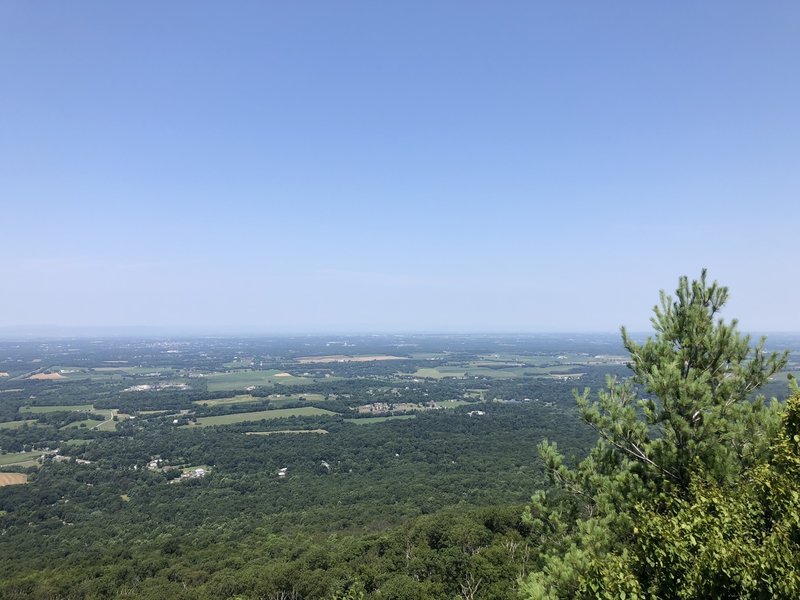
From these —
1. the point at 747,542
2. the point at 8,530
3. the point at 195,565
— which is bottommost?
the point at 8,530

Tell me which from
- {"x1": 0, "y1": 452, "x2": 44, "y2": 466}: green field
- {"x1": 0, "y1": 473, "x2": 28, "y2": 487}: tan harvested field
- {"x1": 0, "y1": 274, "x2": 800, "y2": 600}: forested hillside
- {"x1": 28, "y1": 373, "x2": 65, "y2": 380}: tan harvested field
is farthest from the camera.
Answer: {"x1": 28, "y1": 373, "x2": 65, "y2": 380}: tan harvested field

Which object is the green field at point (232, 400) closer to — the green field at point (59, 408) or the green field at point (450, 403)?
the green field at point (59, 408)

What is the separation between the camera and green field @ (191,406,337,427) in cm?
9600

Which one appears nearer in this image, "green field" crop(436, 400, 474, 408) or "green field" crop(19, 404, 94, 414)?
"green field" crop(19, 404, 94, 414)

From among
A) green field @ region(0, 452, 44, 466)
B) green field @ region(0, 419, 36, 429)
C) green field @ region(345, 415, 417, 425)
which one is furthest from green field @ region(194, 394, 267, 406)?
green field @ region(0, 452, 44, 466)

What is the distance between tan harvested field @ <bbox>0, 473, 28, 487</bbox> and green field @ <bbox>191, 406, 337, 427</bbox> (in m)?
32.8

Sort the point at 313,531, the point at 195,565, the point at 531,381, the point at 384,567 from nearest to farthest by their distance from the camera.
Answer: the point at 384,567 → the point at 195,565 → the point at 313,531 → the point at 531,381

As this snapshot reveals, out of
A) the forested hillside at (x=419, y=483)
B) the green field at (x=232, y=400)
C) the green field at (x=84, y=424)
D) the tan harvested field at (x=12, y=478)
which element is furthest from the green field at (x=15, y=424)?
the green field at (x=232, y=400)

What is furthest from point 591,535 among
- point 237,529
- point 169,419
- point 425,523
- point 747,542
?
point 169,419

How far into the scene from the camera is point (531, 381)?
147625 mm

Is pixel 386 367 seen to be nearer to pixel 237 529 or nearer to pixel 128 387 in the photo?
pixel 128 387

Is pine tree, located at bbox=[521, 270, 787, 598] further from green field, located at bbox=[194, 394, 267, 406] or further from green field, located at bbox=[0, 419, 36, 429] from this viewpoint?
green field, located at bbox=[194, 394, 267, 406]

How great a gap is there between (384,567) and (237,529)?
23316 mm

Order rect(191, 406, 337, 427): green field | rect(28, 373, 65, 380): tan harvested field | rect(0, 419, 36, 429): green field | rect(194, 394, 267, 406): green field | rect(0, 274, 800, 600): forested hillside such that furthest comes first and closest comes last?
rect(28, 373, 65, 380): tan harvested field → rect(194, 394, 267, 406): green field → rect(191, 406, 337, 427): green field → rect(0, 419, 36, 429): green field → rect(0, 274, 800, 600): forested hillside
